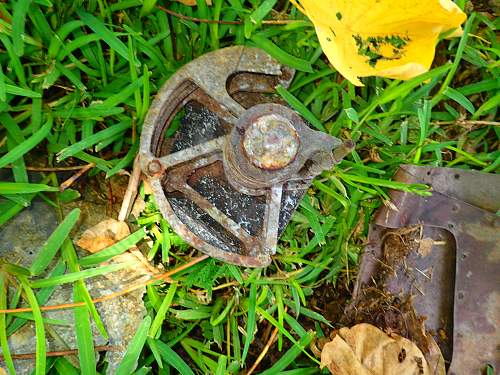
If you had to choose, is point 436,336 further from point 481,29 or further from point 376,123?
point 481,29

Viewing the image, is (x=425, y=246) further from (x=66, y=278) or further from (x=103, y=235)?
(x=66, y=278)

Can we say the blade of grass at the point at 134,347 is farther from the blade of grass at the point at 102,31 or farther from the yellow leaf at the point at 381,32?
the yellow leaf at the point at 381,32

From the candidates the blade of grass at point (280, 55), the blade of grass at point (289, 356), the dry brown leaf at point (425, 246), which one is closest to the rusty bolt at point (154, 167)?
the blade of grass at point (280, 55)

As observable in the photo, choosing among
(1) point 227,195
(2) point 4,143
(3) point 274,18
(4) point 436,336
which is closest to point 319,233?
(1) point 227,195

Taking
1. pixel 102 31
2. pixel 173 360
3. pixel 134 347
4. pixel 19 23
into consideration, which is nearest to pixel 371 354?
pixel 173 360

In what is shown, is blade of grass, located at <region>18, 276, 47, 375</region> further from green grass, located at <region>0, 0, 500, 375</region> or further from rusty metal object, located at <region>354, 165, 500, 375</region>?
rusty metal object, located at <region>354, 165, 500, 375</region>

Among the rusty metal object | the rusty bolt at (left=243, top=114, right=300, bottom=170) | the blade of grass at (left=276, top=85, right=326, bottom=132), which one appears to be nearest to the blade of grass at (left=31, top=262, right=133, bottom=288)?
the rusty bolt at (left=243, top=114, right=300, bottom=170)
